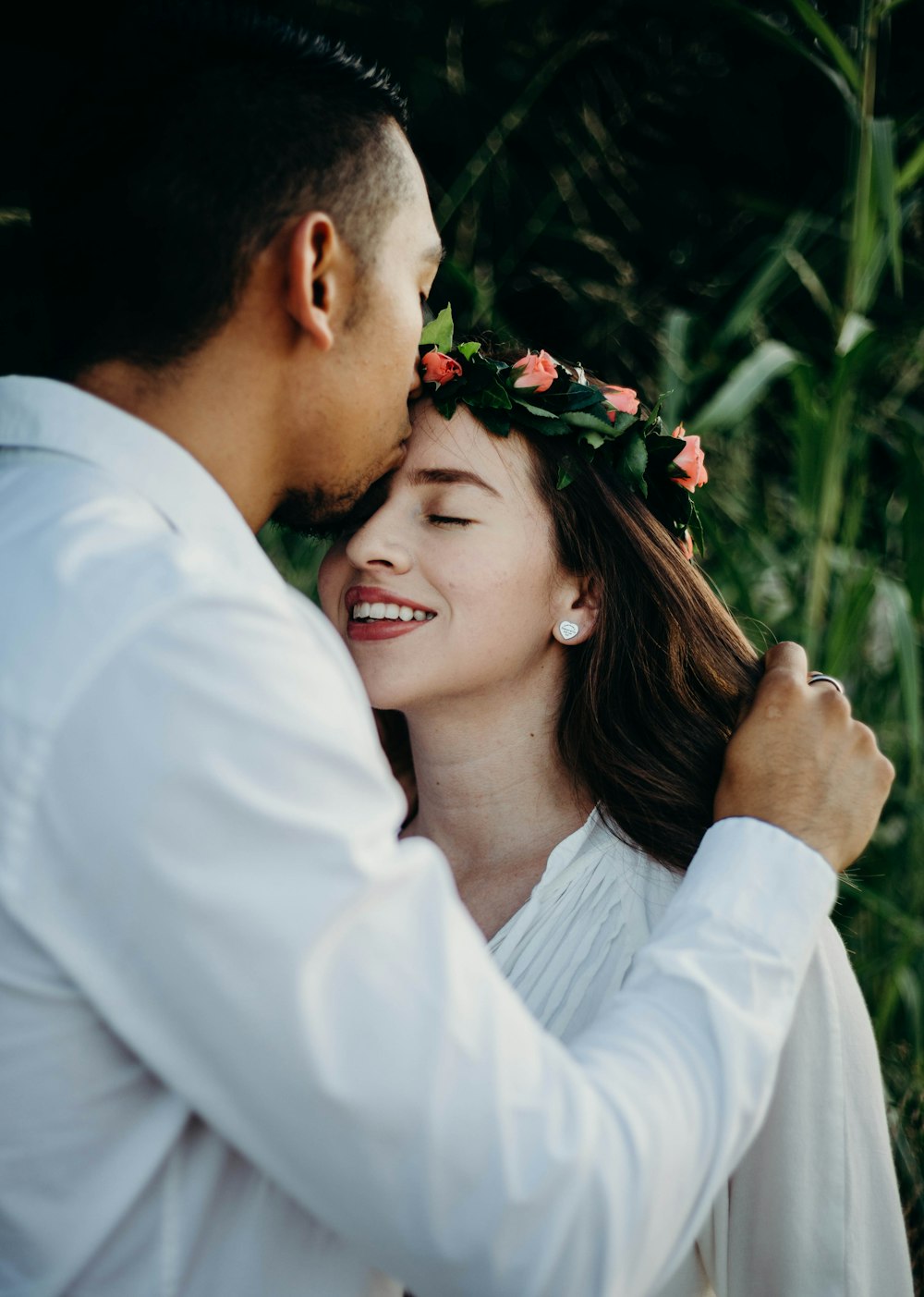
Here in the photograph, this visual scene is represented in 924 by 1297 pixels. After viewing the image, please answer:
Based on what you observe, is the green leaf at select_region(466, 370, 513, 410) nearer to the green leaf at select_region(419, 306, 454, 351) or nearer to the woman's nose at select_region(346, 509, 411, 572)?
the green leaf at select_region(419, 306, 454, 351)

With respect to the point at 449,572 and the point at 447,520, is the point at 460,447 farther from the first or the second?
the point at 449,572

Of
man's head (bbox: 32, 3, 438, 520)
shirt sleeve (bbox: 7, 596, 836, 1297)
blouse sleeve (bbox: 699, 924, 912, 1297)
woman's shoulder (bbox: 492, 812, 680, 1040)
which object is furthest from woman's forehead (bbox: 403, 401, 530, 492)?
shirt sleeve (bbox: 7, 596, 836, 1297)

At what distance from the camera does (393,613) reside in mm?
2045

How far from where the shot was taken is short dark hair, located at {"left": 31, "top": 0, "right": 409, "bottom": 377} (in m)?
1.33

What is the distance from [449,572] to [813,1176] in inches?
43.5

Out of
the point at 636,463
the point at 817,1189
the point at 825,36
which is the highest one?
the point at 825,36

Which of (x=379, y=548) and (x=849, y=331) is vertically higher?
(x=849, y=331)

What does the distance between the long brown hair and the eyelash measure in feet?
0.58

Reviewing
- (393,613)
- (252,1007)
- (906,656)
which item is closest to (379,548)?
(393,613)

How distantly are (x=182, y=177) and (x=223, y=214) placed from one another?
65 millimetres

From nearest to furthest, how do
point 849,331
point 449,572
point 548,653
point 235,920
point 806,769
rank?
point 235,920, point 806,769, point 449,572, point 548,653, point 849,331

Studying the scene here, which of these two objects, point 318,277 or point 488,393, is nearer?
point 318,277

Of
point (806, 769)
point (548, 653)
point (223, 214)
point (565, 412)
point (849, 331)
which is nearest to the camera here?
point (223, 214)

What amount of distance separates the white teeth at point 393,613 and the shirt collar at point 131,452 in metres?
0.83
